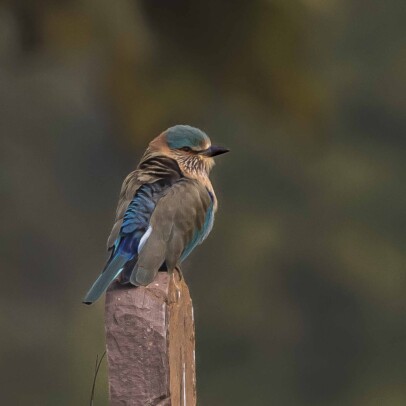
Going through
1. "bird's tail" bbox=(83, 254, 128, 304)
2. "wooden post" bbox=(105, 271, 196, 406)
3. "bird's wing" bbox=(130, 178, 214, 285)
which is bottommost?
"wooden post" bbox=(105, 271, 196, 406)

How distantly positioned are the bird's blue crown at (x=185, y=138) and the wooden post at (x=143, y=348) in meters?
0.89

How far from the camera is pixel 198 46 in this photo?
9.10 m

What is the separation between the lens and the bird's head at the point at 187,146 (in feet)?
12.4

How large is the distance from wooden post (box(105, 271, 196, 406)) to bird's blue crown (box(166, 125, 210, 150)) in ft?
2.91

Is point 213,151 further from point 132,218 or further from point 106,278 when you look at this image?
point 106,278

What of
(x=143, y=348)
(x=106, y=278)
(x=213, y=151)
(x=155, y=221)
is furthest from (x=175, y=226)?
(x=213, y=151)

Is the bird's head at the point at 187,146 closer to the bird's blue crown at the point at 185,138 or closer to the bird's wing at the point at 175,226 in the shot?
the bird's blue crown at the point at 185,138

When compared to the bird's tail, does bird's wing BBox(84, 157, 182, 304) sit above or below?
above

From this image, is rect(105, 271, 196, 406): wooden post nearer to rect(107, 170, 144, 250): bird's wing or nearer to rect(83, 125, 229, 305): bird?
rect(83, 125, 229, 305): bird

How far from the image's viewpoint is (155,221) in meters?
3.26

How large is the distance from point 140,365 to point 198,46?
6.34m

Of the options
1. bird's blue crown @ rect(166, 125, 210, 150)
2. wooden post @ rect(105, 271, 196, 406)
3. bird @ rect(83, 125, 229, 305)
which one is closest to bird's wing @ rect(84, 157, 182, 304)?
bird @ rect(83, 125, 229, 305)

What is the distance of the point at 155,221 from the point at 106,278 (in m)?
0.24

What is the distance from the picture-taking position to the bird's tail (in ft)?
9.98
